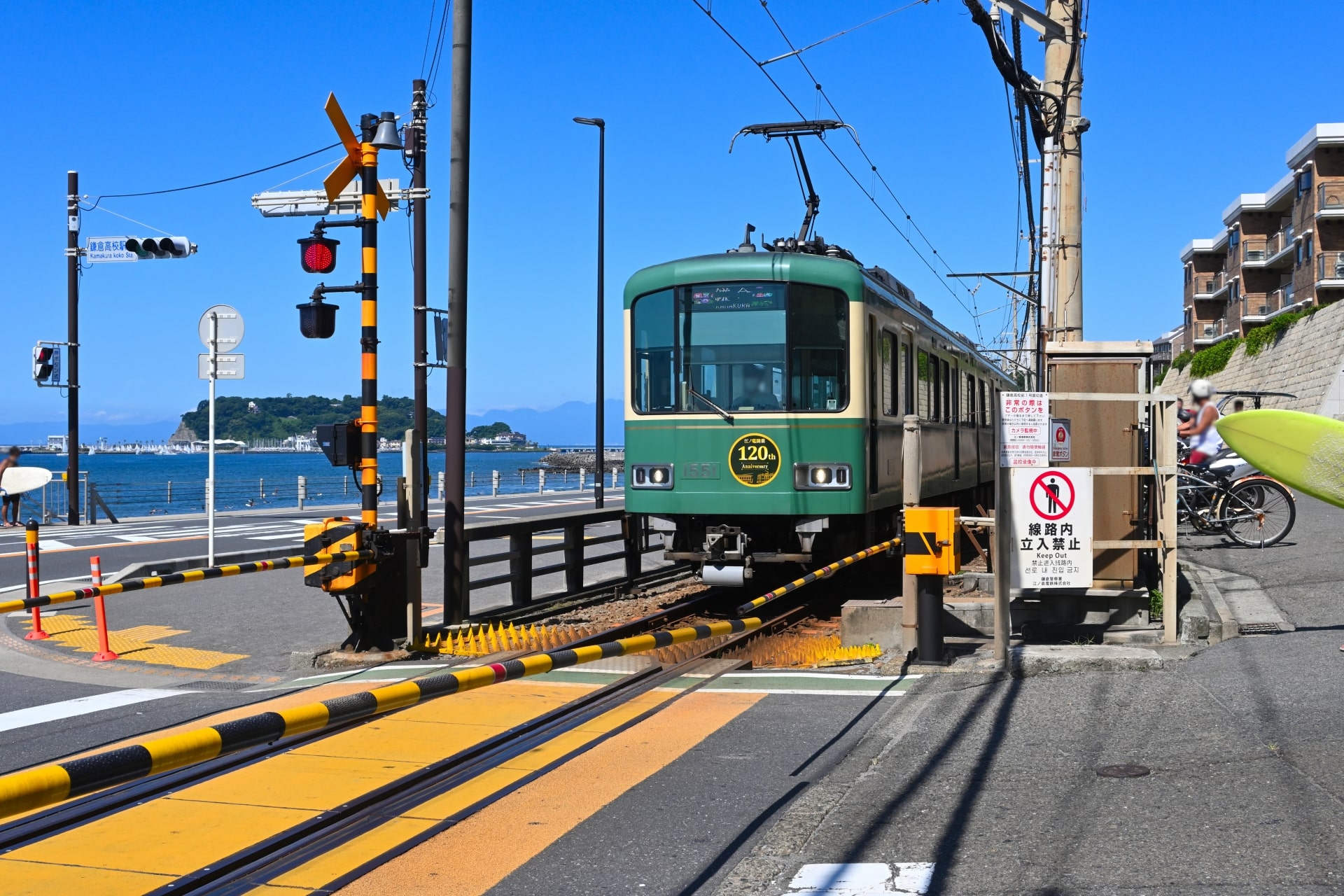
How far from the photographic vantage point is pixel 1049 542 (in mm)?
8484

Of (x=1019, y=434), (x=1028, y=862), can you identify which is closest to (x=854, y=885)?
(x=1028, y=862)

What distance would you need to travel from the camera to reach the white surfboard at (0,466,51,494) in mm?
15812

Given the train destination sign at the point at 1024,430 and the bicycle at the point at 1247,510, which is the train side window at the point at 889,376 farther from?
the bicycle at the point at 1247,510

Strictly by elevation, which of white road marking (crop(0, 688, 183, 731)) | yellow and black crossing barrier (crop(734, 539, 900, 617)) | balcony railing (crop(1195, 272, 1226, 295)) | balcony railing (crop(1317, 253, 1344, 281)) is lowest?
white road marking (crop(0, 688, 183, 731))

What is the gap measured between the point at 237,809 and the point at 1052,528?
5.62m

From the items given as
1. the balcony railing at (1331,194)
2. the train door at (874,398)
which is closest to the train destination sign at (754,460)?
the train door at (874,398)

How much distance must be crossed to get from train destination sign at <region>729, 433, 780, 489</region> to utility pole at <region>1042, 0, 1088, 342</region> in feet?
15.1

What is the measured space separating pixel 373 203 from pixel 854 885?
22.4 ft

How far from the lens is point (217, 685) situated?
8383mm

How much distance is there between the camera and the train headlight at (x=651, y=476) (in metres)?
11.7

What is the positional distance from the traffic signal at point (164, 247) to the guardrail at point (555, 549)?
1397 cm

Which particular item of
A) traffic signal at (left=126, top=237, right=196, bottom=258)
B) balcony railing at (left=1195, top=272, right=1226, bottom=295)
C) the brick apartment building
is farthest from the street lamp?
balcony railing at (left=1195, top=272, right=1226, bottom=295)

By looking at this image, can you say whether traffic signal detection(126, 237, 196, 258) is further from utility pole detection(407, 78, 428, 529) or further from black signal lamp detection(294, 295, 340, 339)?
black signal lamp detection(294, 295, 340, 339)

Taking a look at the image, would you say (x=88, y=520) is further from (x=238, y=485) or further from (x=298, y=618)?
(x=238, y=485)
